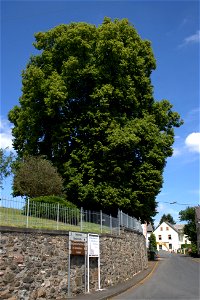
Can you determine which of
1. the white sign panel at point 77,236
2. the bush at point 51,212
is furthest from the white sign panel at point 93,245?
the bush at point 51,212

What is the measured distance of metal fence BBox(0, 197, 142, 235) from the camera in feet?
44.8

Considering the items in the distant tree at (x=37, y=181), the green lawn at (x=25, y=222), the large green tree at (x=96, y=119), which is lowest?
the green lawn at (x=25, y=222)

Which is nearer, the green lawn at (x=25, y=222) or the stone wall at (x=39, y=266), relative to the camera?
the stone wall at (x=39, y=266)

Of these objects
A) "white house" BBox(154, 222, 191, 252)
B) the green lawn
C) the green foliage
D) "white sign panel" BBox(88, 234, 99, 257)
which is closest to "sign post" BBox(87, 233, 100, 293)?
"white sign panel" BBox(88, 234, 99, 257)

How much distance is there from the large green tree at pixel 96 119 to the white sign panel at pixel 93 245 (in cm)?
961

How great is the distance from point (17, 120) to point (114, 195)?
1065 centimetres

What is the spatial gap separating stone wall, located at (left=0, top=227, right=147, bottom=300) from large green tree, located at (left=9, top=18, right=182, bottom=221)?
955 centimetres

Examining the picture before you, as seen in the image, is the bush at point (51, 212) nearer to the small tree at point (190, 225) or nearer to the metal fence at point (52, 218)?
the metal fence at point (52, 218)

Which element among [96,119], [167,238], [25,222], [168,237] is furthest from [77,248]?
[167,238]

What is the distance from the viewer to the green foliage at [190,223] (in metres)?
66.7

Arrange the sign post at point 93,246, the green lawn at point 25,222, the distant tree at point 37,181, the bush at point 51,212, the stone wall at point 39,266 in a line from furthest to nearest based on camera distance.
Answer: the distant tree at point 37,181, the sign post at point 93,246, the bush at point 51,212, the green lawn at point 25,222, the stone wall at point 39,266

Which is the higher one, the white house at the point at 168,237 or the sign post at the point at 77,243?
the sign post at the point at 77,243

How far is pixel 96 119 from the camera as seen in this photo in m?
28.7

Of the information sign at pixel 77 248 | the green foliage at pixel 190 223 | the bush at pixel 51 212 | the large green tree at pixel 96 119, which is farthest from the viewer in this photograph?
the green foliage at pixel 190 223
